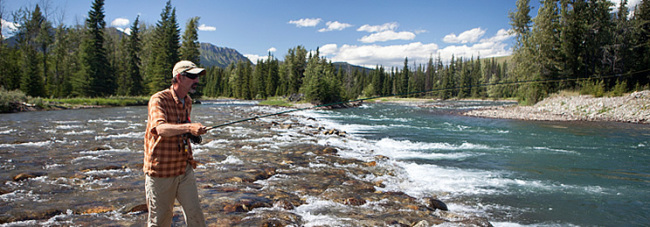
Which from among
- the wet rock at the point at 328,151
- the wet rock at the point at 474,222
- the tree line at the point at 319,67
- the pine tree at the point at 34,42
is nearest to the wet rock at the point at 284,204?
the wet rock at the point at 474,222

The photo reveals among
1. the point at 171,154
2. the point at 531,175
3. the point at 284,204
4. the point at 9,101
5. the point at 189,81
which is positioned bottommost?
the point at 531,175

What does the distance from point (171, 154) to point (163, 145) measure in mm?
114

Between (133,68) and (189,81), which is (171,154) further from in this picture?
(133,68)

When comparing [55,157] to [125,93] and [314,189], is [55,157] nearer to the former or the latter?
[314,189]

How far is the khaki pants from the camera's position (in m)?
3.13

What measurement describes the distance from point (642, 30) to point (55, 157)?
52846 millimetres

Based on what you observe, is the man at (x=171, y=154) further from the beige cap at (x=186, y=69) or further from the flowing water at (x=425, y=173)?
the flowing water at (x=425, y=173)

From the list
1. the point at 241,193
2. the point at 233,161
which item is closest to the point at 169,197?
the point at 241,193

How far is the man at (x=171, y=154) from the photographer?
2.99 m

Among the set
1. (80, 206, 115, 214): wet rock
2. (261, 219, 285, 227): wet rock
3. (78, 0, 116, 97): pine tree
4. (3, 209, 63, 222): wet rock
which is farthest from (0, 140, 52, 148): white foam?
(78, 0, 116, 97): pine tree

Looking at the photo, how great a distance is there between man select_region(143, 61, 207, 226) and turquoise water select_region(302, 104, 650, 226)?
5454 millimetres

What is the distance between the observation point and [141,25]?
6375 centimetres

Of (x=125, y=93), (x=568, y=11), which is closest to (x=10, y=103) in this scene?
(x=125, y=93)

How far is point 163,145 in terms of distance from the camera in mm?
3053
